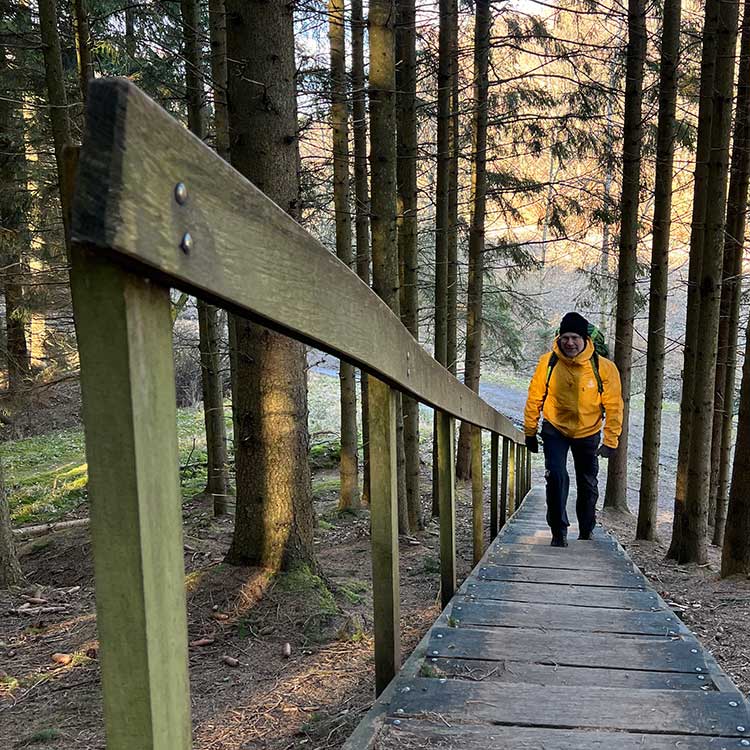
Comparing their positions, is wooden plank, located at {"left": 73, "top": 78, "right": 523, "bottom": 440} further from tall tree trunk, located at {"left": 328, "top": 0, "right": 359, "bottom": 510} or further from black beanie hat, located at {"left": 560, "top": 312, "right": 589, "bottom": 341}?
tall tree trunk, located at {"left": 328, "top": 0, "right": 359, "bottom": 510}

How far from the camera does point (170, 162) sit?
84 cm

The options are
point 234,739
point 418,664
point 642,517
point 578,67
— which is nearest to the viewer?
point 418,664

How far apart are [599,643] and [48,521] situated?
24.3ft

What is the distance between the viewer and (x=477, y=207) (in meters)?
11.1

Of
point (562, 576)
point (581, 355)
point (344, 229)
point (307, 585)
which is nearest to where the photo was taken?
point (307, 585)

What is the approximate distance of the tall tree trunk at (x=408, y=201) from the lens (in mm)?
7891

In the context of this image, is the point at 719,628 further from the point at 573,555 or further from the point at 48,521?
the point at 48,521

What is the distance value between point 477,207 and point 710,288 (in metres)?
5.16

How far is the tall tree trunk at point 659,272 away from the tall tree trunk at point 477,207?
101 inches

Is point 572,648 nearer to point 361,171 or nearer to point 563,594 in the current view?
point 563,594

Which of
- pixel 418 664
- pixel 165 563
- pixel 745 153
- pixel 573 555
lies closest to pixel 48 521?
pixel 573 555

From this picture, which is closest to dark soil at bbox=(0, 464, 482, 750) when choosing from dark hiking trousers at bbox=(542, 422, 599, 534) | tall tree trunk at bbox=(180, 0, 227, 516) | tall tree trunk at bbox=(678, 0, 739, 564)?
dark hiking trousers at bbox=(542, 422, 599, 534)

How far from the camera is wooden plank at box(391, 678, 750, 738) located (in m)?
1.91

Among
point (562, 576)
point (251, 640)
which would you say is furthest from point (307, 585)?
point (562, 576)
